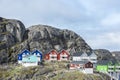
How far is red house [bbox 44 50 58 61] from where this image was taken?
160125mm

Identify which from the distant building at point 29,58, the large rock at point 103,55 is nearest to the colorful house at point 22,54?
the distant building at point 29,58

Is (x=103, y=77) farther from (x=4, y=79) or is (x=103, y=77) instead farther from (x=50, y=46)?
(x=50, y=46)

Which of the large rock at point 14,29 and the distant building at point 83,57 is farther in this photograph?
the large rock at point 14,29

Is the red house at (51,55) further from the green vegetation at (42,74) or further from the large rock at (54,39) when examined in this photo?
the green vegetation at (42,74)

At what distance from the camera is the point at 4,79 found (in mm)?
128500

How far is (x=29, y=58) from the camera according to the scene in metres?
146

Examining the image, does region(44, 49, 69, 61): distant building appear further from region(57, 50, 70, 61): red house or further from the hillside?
the hillside

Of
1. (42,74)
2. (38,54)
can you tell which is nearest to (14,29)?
(38,54)

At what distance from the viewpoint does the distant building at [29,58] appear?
144 m

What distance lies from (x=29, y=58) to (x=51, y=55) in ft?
55.6

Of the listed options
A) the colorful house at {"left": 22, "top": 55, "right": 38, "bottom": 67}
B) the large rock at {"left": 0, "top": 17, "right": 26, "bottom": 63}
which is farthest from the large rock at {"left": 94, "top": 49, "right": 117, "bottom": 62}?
the colorful house at {"left": 22, "top": 55, "right": 38, "bottom": 67}

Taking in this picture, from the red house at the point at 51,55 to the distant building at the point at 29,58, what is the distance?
590 centimetres

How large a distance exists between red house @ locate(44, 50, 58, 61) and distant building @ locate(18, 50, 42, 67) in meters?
5.90

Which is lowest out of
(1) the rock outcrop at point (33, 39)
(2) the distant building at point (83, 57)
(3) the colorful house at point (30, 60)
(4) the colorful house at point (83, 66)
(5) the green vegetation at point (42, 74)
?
(5) the green vegetation at point (42, 74)
